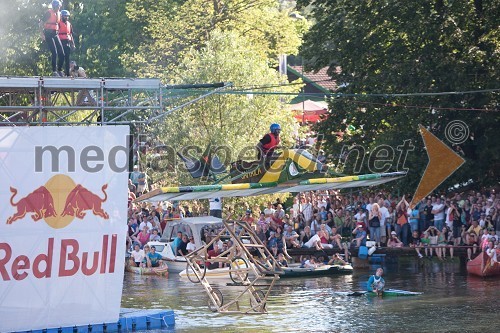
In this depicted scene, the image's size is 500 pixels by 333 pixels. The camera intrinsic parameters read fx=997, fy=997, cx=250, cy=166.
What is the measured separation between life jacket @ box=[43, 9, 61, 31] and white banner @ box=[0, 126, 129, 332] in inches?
117

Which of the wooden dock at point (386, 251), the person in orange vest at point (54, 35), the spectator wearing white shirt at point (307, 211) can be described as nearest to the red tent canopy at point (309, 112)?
the spectator wearing white shirt at point (307, 211)

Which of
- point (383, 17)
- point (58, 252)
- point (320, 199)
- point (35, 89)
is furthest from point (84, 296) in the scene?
point (383, 17)

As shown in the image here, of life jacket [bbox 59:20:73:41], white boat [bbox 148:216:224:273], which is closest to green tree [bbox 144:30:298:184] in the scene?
white boat [bbox 148:216:224:273]

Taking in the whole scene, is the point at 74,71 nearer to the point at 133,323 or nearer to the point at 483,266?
the point at 133,323

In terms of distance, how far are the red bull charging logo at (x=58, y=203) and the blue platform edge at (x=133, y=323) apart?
7.38 feet

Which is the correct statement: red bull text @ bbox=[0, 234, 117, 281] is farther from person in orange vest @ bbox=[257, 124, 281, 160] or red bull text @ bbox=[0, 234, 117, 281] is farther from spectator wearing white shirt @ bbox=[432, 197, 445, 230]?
spectator wearing white shirt @ bbox=[432, 197, 445, 230]

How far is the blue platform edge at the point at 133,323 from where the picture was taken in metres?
21.0

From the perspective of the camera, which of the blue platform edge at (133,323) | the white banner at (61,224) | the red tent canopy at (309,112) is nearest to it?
the white banner at (61,224)

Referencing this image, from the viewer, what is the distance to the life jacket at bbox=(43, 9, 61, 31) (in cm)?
2194

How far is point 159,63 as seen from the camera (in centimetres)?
5622

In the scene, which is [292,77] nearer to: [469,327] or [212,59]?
[212,59]

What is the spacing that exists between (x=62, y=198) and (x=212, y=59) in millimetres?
27021

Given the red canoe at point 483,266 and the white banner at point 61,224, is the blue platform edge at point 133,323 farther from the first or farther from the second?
the red canoe at point 483,266

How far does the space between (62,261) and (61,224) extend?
770 millimetres
